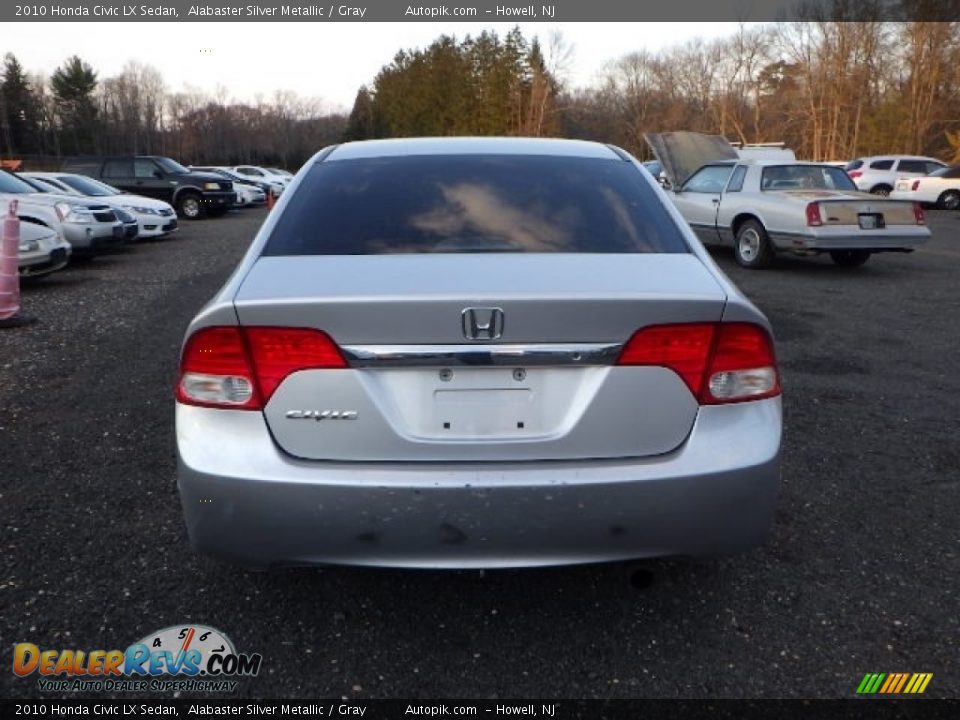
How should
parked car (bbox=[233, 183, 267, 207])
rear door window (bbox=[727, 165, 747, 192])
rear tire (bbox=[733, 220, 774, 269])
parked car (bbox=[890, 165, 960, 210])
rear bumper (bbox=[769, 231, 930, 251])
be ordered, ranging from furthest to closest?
parked car (bbox=[233, 183, 267, 207]), parked car (bbox=[890, 165, 960, 210]), rear door window (bbox=[727, 165, 747, 192]), rear tire (bbox=[733, 220, 774, 269]), rear bumper (bbox=[769, 231, 930, 251])

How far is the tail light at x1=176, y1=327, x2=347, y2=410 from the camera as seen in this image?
2.09 metres

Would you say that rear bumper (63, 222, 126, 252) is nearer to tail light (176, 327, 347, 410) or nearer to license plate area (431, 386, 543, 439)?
tail light (176, 327, 347, 410)

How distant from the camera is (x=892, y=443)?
13.9 ft

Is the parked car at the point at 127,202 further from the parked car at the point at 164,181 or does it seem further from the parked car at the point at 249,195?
the parked car at the point at 249,195

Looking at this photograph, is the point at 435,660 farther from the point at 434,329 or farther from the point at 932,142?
the point at 932,142

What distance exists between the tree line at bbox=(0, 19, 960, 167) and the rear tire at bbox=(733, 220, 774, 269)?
1234 inches

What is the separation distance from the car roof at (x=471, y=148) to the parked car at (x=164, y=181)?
20.5 m

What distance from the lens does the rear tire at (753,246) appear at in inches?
420

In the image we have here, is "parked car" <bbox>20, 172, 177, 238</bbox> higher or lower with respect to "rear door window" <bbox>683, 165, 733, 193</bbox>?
lower

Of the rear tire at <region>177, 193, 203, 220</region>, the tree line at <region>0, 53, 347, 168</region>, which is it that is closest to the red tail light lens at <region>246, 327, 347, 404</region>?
the rear tire at <region>177, 193, 203, 220</region>

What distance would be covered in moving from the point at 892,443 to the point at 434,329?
3.34m

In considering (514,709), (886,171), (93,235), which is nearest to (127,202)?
(93,235)

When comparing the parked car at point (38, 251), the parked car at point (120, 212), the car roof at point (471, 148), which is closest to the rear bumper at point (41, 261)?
the parked car at point (38, 251)

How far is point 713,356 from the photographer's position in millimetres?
2193
